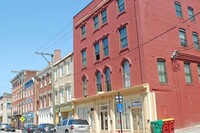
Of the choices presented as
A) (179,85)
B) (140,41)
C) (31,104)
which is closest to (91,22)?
(140,41)

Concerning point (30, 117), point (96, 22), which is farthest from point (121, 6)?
point (30, 117)

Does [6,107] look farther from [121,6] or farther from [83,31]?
[121,6]

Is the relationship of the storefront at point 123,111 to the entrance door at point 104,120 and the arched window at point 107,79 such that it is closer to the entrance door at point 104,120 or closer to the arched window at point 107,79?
the entrance door at point 104,120

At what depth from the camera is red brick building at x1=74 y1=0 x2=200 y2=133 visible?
79.1ft

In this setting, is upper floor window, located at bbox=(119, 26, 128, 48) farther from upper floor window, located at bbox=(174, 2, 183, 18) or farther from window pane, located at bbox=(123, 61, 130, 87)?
upper floor window, located at bbox=(174, 2, 183, 18)

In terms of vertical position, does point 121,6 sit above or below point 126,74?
above

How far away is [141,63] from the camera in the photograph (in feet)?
79.6

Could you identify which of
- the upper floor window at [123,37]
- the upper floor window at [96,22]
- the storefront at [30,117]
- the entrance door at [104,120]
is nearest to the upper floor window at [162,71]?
the upper floor window at [123,37]

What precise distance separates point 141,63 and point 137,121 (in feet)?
16.2

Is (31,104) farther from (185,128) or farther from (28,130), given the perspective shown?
(185,128)

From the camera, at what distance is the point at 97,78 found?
31.1m

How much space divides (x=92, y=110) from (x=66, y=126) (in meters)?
7.03

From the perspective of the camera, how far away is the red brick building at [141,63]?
24.1 m

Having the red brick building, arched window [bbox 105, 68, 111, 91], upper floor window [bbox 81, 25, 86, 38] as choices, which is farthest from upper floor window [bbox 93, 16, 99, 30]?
arched window [bbox 105, 68, 111, 91]
